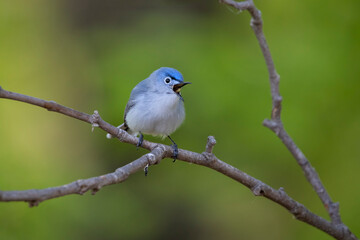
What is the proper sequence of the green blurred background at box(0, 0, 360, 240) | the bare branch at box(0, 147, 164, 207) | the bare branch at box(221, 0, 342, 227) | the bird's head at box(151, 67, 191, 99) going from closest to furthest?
the bare branch at box(0, 147, 164, 207) → the bare branch at box(221, 0, 342, 227) → the bird's head at box(151, 67, 191, 99) → the green blurred background at box(0, 0, 360, 240)

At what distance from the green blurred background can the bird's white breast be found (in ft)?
1.32

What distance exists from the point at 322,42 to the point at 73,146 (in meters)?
2.50

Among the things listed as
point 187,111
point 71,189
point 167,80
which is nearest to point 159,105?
point 167,80

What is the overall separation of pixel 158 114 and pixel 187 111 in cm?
53

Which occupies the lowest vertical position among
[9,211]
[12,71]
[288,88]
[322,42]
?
[9,211]

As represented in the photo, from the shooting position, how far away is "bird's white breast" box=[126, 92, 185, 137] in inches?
126

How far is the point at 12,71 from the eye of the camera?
436 centimetres

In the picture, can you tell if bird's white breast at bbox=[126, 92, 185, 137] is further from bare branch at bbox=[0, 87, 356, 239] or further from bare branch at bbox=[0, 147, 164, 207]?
bare branch at bbox=[0, 147, 164, 207]

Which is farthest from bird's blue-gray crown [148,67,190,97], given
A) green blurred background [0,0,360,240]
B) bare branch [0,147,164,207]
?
bare branch [0,147,164,207]

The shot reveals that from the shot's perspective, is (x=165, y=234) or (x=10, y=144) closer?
(x=10, y=144)

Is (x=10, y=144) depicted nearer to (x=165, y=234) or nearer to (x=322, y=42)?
(x=165, y=234)

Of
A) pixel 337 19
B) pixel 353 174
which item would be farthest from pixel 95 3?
pixel 353 174

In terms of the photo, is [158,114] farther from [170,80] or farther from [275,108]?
[275,108]

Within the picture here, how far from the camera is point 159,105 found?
10.6ft
